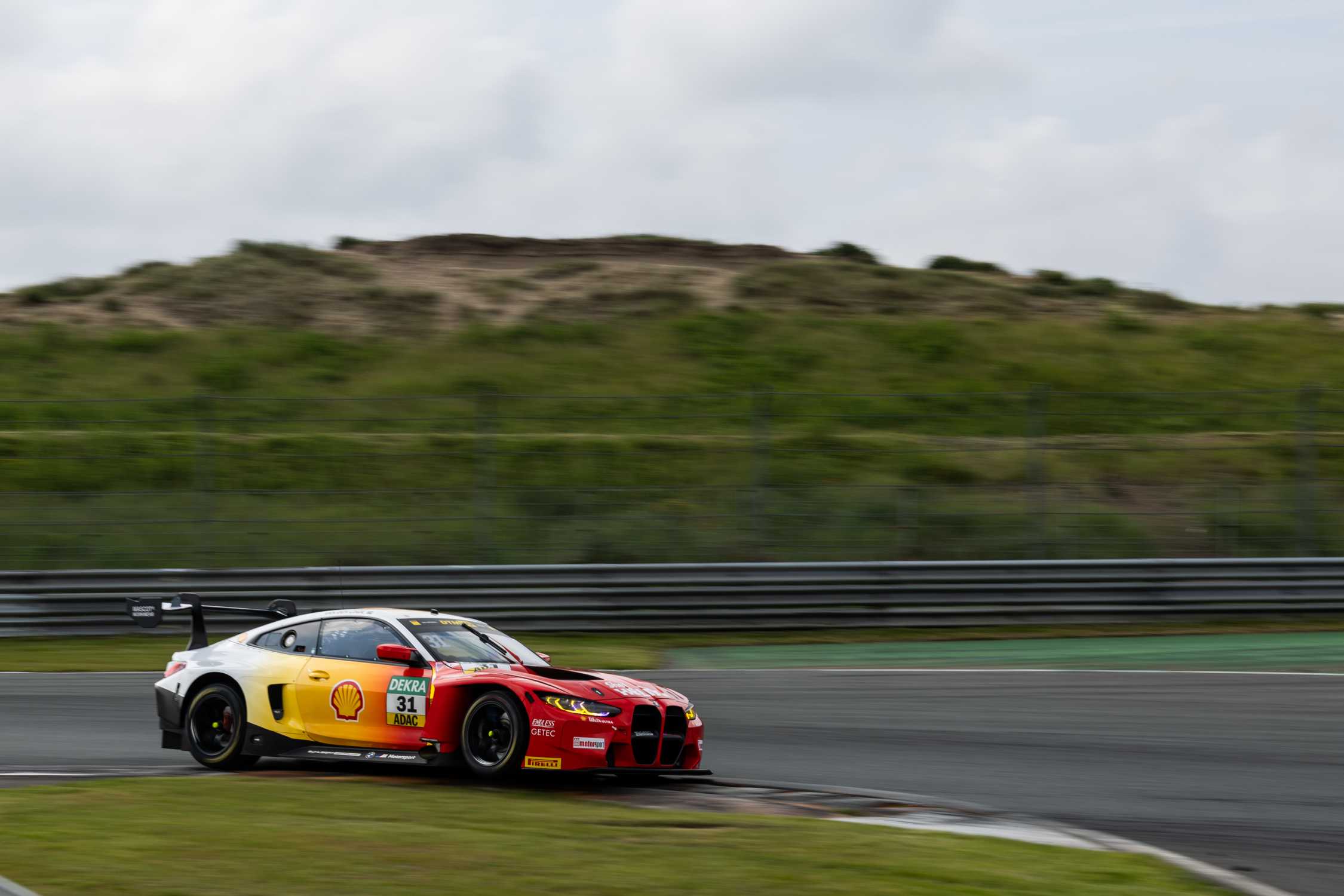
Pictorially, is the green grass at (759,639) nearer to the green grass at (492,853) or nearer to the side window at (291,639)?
the side window at (291,639)

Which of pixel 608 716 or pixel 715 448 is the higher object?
pixel 715 448

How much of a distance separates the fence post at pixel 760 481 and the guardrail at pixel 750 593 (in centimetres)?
90

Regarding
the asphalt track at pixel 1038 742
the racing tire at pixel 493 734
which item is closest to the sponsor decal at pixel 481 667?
the racing tire at pixel 493 734

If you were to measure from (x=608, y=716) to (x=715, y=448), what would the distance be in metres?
13.2

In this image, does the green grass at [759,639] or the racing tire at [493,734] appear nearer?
the racing tire at [493,734]

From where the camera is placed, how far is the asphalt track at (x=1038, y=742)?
8031mm

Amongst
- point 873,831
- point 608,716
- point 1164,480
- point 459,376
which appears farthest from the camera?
point 459,376

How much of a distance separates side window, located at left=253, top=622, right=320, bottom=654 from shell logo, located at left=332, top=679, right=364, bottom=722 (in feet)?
1.39

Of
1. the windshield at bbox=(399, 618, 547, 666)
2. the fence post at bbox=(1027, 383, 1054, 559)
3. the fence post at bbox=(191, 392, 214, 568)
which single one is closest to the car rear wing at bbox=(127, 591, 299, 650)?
the windshield at bbox=(399, 618, 547, 666)

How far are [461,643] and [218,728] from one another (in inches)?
73.7

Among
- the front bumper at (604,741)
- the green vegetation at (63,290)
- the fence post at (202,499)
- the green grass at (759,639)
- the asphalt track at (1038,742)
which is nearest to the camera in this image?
the asphalt track at (1038,742)

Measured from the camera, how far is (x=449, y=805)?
26.4 feet

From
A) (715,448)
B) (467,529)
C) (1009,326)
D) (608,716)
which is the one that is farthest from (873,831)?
(1009,326)

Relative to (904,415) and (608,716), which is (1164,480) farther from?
(608,716)
